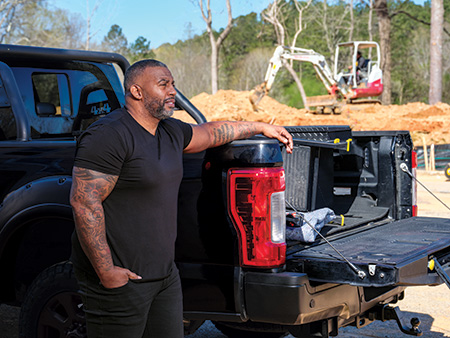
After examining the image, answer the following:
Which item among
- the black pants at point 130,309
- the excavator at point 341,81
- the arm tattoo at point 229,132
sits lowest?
the black pants at point 130,309

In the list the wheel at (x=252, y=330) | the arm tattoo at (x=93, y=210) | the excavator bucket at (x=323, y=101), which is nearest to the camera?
the arm tattoo at (x=93, y=210)

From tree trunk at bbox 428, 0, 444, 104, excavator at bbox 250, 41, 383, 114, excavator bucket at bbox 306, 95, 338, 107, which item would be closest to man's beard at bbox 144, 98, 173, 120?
excavator at bbox 250, 41, 383, 114

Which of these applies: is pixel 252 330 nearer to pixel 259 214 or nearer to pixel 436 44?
pixel 259 214

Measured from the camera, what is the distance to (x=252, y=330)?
12.2 ft

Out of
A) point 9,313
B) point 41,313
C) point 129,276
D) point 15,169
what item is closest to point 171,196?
point 129,276

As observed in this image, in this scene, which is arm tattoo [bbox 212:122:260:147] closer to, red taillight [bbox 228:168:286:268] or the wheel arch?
red taillight [bbox 228:168:286:268]

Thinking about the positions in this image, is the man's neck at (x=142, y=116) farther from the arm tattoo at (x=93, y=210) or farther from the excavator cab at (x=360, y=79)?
the excavator cab at (x=360, y=79)

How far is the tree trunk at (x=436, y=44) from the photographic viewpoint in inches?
1137

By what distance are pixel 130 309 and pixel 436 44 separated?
29.4 meters

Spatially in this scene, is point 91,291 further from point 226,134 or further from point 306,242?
point 306,242

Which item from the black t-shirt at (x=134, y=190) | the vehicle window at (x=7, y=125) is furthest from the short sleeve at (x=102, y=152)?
the vehicle window at (x=7, y=125)

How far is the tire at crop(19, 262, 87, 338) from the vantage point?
3.43 m

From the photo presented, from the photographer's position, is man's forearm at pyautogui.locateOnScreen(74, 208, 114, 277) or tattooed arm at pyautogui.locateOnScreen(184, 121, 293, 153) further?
tattooed arm at pyautogui.locateOnScreen(184, 121, 293, 153)

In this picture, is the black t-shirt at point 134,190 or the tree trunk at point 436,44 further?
the tree trunk at point 436,44
